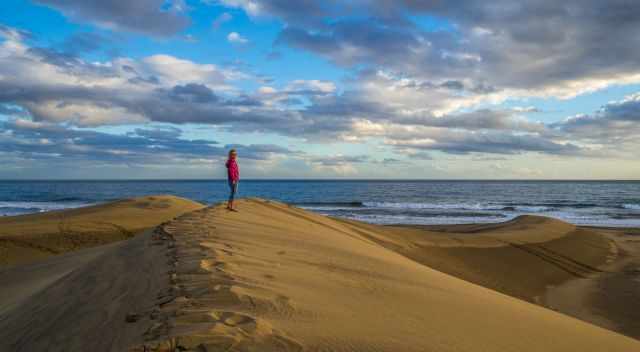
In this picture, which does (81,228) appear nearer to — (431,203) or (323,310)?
Answer: (323,310)

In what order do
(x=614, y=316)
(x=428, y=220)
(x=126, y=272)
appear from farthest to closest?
(x=428, y=220), (x=614, y=316), (x=126, y=272)

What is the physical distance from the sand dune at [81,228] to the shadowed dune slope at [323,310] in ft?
26.1

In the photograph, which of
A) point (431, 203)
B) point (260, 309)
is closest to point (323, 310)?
point (260, 309)

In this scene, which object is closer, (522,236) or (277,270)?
(277,270)

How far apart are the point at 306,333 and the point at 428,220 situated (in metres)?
29.6

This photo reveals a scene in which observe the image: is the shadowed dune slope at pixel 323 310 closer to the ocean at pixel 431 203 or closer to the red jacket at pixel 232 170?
the red jacket at pixel 232 170

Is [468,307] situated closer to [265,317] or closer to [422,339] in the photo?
[422,339]

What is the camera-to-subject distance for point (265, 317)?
2885mm

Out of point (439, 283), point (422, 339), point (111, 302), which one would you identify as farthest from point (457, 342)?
point (111, 302)

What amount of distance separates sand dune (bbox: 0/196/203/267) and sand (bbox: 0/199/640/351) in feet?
19.7

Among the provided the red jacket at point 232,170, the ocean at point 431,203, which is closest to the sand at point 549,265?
the red jacket at point 232,170

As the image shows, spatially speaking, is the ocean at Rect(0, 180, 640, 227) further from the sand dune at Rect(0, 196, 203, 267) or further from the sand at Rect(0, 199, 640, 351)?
the sand at Rect(0, 199, 640, 351)

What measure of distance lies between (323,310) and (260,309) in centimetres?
52

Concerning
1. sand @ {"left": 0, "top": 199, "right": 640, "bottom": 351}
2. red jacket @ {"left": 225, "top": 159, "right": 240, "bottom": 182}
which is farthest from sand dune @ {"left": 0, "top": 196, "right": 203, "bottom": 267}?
sand @ {"left": 0, "top": 199, "right": 640, "bottom": 351}
